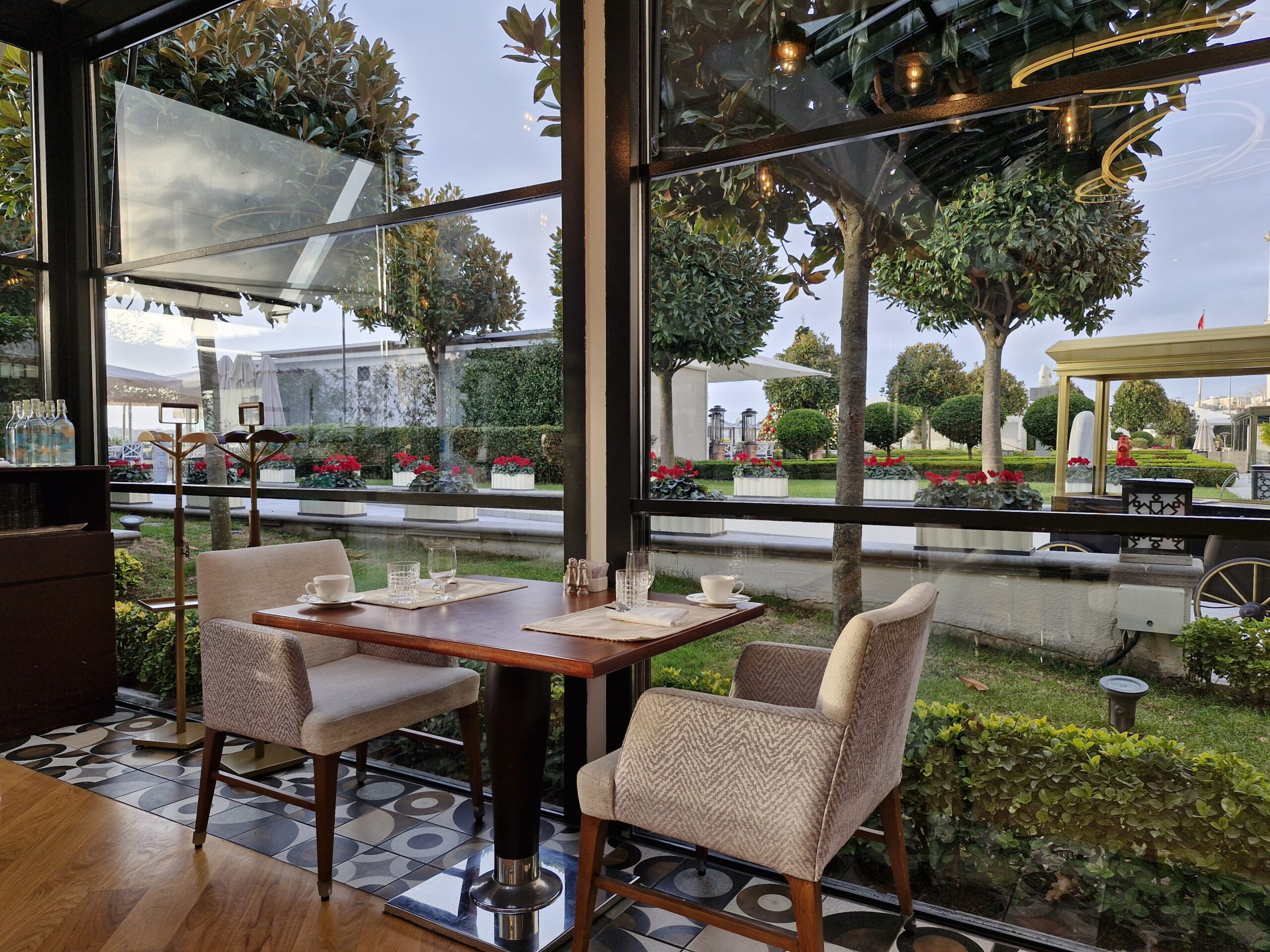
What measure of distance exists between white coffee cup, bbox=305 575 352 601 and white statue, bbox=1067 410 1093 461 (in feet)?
6.34

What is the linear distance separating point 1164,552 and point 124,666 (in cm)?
453

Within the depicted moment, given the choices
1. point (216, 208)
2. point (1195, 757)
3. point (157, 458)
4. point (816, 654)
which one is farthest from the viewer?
point (157, 458)

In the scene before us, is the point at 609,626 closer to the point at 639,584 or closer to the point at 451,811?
the point at 639,584

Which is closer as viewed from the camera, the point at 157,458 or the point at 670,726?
the point at 670,726

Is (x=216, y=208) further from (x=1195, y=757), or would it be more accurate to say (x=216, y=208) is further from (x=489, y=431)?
(x=1195, y=757)

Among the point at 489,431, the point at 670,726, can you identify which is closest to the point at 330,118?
the point at 489,431

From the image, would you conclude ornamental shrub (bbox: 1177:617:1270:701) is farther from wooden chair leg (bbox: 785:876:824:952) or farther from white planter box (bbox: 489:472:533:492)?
white planter box (bbox: 489:472:533:492)

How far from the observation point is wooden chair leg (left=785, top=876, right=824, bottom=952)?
1.59m

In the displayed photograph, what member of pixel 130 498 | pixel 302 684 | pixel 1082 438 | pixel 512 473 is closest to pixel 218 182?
pixel 130 498

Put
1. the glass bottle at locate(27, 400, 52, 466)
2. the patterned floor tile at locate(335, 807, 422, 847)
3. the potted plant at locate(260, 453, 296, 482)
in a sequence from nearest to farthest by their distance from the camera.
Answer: the patterned floor tile at locate(335, 807, 422, 847)
the potted plant at locate(260, 453, 296, 482)
the glass bottle at locate(27, 400, 52, 466)

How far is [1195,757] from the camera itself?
A: 2.01 m

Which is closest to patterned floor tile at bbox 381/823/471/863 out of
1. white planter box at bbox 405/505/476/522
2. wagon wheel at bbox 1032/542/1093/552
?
white planter box at bbox 405/505/476/522

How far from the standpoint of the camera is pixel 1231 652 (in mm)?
1990

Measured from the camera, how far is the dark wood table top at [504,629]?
1.73 metres
